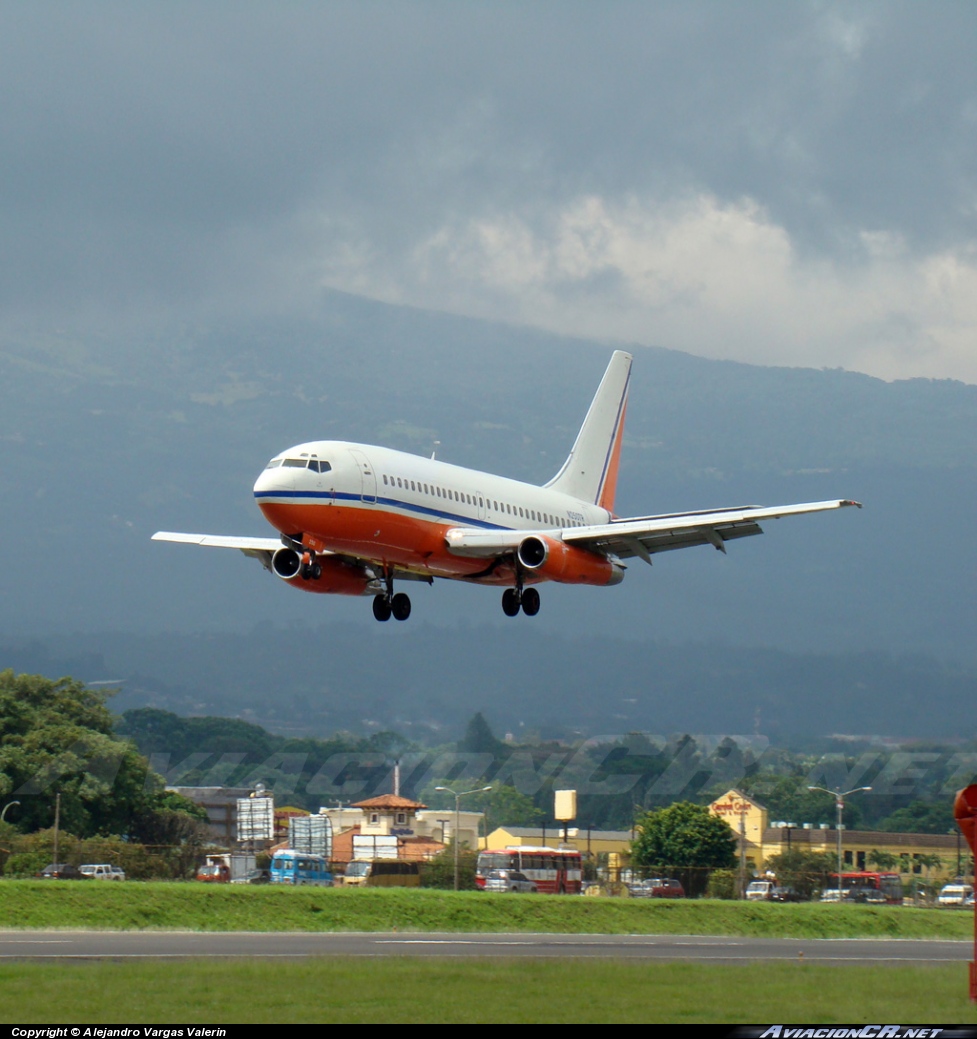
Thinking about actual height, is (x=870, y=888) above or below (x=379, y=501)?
below

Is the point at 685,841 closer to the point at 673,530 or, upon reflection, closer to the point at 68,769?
the point at 68,769

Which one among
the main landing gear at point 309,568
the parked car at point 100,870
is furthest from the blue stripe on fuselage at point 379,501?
the parked car at point 100,870

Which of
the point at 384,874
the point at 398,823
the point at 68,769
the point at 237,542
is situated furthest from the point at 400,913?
the point at 398,823

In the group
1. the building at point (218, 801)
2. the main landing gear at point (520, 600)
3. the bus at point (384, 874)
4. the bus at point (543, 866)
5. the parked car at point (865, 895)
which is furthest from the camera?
the building at point (218, 801)

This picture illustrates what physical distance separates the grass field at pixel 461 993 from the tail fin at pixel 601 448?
33.4 meters

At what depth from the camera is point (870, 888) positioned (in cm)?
9581

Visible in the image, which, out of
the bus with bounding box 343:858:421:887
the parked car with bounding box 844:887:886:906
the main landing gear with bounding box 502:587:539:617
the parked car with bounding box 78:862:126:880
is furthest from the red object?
the parked car with bounding box 844:887:886:906

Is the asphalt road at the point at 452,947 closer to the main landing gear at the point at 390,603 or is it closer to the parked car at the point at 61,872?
the main landing gear at the point at 390,603

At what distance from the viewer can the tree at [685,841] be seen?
98812mm

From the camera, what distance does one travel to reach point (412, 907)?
60.2 metres

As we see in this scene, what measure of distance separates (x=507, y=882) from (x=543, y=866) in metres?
5.10

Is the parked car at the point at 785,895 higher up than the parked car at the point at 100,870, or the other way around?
the parked car at the point at 100,870

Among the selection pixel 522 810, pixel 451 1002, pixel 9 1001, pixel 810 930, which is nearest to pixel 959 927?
pixel 810 930

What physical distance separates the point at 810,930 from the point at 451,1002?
3716cm
